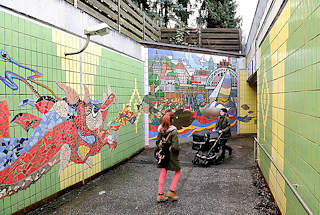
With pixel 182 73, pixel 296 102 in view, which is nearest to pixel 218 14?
pixel 182 73

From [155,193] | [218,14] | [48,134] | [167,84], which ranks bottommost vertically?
[155,193]

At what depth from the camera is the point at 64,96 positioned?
459 centimetres

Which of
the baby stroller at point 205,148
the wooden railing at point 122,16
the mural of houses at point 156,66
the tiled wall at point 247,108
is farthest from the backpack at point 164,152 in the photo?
the tiled wall at point 247,108

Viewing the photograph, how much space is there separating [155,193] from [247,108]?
8.04 meters

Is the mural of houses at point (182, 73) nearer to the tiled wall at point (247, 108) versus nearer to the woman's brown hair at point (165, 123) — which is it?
the tiled wall at point (247, 108)

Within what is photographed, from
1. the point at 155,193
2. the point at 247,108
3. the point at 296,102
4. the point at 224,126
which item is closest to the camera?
the point at 296,102

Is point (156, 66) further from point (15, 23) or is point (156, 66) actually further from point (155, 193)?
point (15, 23)

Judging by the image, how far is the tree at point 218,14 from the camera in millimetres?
15359

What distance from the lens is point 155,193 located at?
15.5 feet

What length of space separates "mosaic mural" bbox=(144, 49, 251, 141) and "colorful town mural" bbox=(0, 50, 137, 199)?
325 cm

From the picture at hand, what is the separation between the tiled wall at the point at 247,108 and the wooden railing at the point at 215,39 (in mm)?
1802

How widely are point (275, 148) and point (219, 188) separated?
1.51 metres

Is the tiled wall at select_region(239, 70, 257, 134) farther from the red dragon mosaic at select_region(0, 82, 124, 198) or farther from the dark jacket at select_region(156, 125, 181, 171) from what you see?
the dark jacket at select_region(156, 125, 181, 171)

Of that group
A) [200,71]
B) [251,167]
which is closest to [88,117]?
[251,167]
